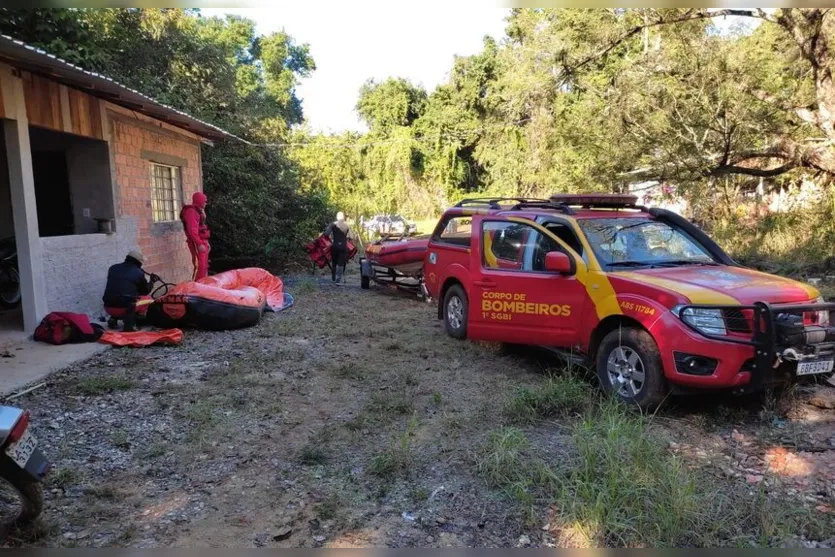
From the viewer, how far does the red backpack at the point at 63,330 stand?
24.0 feet

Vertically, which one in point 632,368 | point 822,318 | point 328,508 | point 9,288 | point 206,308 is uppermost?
point 822,318

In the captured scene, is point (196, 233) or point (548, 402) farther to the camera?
point (196, 233)

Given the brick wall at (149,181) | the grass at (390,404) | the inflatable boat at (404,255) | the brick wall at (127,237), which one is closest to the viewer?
the grass at (390,404)

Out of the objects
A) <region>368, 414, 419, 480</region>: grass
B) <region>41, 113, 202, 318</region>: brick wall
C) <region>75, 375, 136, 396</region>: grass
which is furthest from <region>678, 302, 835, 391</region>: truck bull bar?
<region>41, 113, 202, 318</region>: brick wall

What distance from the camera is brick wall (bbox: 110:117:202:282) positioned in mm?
9500

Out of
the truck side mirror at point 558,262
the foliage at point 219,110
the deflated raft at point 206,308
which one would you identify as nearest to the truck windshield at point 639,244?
the truck side mirror at point 558,262

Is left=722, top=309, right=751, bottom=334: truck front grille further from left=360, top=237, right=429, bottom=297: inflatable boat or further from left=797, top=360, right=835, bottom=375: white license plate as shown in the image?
left=360, top=237, right=429, bottom=297: inflatable boat

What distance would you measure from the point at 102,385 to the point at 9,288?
18.0ft

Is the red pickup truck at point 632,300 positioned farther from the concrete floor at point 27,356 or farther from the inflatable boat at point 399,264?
the concrete floor at point 27,356

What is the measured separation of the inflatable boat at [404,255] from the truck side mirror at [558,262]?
19.7 feet

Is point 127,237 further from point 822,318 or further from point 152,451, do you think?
point 822,318

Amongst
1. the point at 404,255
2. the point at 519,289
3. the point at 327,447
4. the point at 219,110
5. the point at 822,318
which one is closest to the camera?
the point at 327,447

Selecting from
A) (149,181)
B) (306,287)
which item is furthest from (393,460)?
(306,287)

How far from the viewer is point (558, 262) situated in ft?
18.4
